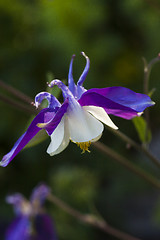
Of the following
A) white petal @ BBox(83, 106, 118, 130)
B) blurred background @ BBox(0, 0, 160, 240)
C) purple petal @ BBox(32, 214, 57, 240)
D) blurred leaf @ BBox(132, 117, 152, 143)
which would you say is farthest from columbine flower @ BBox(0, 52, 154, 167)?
blurred background @ BBox(0, 0, 160, 240)

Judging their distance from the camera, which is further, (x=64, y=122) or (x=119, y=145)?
(x=119, y=145)

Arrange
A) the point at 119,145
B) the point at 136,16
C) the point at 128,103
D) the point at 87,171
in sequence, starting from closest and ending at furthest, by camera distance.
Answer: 1. the point at 128,103
2. the point at 87,171
3. the point at 119,145
4. the point at 136,16

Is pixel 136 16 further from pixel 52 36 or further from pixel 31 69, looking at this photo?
pixel 31 69

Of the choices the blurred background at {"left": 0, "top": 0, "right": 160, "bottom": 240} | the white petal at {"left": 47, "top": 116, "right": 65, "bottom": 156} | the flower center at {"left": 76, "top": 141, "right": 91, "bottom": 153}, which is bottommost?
the blurred background at {"left": 0, "top": 0, "right": 160, "bottom": 240}

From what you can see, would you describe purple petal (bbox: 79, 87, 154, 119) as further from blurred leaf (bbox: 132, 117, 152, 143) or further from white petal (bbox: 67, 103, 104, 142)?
blurred leaf (bbox: 132, 117, 152, 143)

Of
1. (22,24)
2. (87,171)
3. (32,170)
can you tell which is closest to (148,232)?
(87,171)

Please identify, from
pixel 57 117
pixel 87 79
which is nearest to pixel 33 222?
pixel 57 117

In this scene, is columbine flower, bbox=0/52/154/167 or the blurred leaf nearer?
columbine flower, bbox=0/52/154/167

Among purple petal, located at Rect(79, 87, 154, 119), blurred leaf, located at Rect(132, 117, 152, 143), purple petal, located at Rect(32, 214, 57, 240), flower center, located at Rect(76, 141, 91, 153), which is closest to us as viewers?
purple petal, located at Rect(79, 87, 154, 119)

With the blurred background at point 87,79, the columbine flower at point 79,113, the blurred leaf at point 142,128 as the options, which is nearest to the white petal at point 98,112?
the columbine flower at point 79,113
